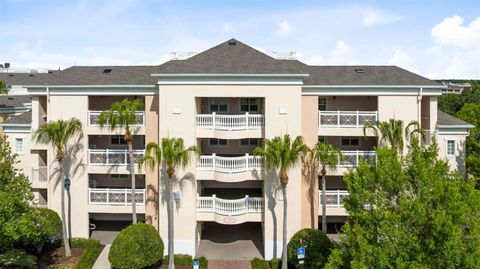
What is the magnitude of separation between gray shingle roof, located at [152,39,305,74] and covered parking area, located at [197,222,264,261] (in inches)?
443

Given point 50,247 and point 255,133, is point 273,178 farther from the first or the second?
point 50,247

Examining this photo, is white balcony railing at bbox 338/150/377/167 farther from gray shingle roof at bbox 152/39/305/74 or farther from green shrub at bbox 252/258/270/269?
green shrub at bbox 252/258/270/269

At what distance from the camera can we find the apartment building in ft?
85.4

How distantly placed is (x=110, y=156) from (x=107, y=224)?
6665 mm

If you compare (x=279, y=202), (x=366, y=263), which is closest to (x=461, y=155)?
(x=279, y=202)

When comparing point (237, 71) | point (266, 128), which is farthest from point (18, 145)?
point (266, 128)

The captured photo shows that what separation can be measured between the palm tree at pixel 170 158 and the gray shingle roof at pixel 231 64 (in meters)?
Answer: 4.51

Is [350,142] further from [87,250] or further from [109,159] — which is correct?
[87,250]

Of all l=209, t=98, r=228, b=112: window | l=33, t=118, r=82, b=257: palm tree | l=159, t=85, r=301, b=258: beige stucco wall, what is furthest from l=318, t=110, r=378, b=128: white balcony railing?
l=33, t=118, r=82, b=257: palm tree

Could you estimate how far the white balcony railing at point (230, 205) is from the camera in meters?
26.4

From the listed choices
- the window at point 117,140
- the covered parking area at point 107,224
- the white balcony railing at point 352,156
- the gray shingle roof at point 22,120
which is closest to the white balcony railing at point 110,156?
the window at point 117,140

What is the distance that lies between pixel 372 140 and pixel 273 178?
25.8 feet

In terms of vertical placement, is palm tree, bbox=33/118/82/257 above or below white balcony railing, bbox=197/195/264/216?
above

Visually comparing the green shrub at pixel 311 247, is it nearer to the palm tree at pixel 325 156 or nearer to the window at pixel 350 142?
the palm tree at pixel 325 156
